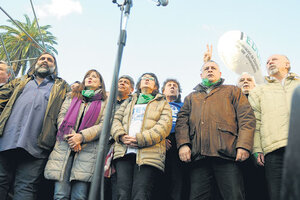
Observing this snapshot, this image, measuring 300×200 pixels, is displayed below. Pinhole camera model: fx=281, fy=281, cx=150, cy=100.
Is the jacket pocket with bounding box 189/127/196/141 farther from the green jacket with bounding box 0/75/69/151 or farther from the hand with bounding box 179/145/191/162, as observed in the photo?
the green jacket with bounding box 0/75/69/151

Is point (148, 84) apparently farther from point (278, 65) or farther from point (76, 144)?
point (278, 65)

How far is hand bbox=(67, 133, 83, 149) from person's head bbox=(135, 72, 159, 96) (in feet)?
3.68

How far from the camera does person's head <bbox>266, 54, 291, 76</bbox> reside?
3664 millimetres

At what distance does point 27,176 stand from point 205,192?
200cm

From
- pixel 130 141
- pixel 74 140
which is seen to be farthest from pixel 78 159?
pixel 130 141

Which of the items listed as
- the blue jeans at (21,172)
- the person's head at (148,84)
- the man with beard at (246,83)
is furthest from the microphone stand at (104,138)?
the man with beard at (246,83)

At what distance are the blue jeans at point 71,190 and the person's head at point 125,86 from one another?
1613 millimetres

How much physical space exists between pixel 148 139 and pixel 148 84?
1001 mm

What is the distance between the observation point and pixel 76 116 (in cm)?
361

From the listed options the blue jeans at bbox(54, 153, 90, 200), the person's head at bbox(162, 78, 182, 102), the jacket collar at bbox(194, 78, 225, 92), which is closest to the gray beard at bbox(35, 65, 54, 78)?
the blue jeans at bbox(54, 153, 90, 200)

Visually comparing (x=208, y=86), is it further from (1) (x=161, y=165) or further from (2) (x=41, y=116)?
(2) (x=41, y=116)

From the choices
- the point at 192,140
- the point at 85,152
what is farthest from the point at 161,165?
the point at 85,152

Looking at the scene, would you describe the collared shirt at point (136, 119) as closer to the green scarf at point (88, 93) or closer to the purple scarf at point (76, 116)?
the purple scarf at point (76, 116)

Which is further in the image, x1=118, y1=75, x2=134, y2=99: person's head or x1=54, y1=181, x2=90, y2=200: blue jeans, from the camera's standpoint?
x1=118, y1=75, x2=134, y2=99: person's head
